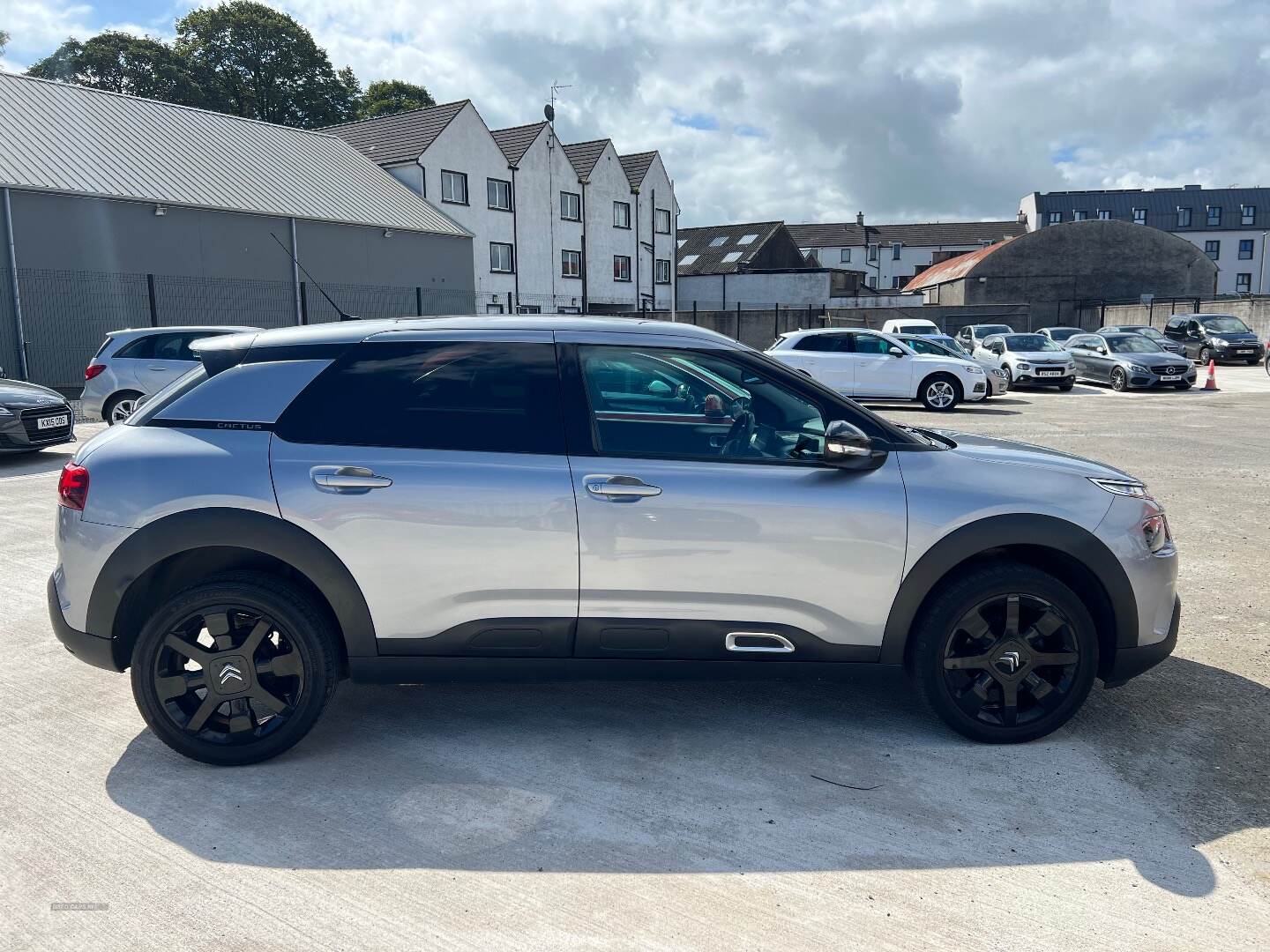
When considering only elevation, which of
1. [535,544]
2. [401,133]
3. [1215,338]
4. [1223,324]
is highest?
[401,133]

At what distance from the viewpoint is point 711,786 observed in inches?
141

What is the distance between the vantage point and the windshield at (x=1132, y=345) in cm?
2402

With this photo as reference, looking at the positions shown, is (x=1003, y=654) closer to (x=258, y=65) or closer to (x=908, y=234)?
(x=258, y=65)

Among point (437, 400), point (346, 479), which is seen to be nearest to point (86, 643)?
point (346, 479)

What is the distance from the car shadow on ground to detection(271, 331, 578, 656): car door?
1.75ft

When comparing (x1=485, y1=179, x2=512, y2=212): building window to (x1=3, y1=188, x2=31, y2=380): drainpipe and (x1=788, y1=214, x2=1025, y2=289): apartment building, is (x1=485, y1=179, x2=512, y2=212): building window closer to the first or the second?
(x1=3, y1=188, x2=31, y2=380): drainpipe

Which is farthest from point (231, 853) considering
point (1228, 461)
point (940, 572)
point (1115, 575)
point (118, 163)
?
point (118, 163)

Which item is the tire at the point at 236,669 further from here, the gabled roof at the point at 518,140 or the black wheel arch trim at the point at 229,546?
the gabled roof at the point at 518,140

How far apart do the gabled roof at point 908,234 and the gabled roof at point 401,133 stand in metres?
53.5

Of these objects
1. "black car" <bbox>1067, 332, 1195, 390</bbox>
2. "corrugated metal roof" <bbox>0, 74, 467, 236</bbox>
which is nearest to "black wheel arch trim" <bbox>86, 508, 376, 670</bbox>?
"corrugated metal roof" <bbox>0, 74, 467, 236</bbox>

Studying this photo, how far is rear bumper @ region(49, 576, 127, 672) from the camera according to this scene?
3713 millimetres

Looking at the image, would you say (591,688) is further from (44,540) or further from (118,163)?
(118,163)

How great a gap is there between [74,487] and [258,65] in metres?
56.4

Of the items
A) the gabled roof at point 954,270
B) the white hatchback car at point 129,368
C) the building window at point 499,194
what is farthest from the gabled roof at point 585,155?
the white hatchback car at point 129,368
